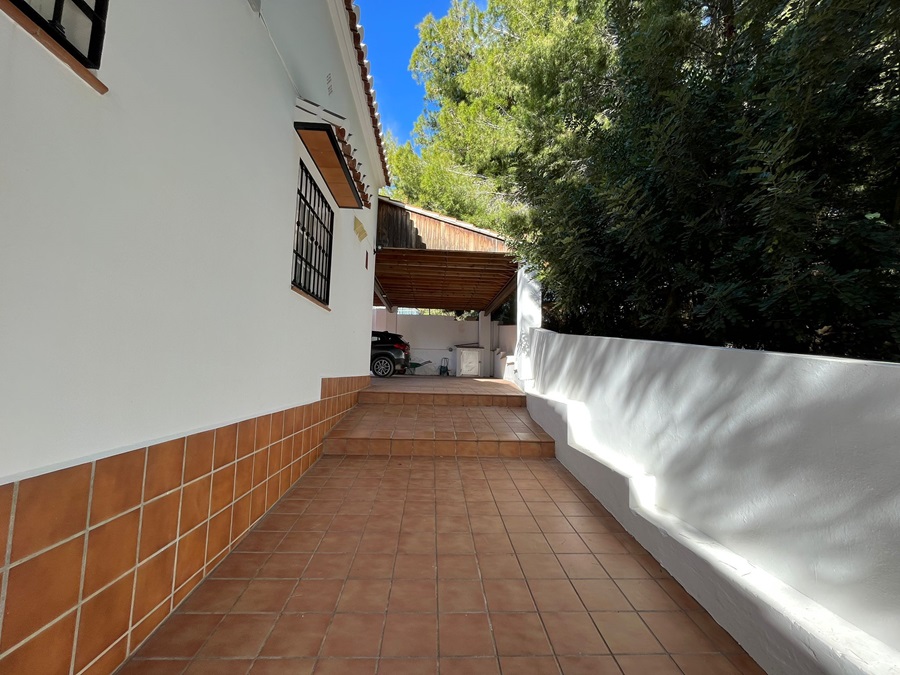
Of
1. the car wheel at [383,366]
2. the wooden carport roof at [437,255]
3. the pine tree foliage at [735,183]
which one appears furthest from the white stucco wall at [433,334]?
the pine tree foliage at [735,183]

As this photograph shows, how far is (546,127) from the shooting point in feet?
19.1

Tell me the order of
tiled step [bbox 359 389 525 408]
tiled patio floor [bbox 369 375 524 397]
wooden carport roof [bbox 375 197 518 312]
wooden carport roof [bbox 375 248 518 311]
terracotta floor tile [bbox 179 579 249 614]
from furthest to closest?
1. wooden carport roof [bbox 375 248 518 311]
2. wooden carport roof [bbox 375 197 518 312]
3. tiled patio floor [bbox 369 375 524 397]
4. tiled step [bbox 359 389 525 408]
5. terracotta floor tile [bbox 179 579 249 614]

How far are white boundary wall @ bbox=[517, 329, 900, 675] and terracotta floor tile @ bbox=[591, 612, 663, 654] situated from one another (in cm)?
35

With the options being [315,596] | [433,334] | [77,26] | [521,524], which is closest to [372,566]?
[315,596]

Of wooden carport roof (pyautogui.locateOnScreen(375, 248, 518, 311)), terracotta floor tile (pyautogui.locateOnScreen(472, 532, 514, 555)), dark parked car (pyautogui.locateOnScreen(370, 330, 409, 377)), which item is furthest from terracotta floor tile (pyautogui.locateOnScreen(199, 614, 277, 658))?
dark parked car (pyautogui.locateOnScreen(370, 330, 409, 377))

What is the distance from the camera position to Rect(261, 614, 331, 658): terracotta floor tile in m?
1.64

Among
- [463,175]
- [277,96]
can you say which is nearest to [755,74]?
[277,96]

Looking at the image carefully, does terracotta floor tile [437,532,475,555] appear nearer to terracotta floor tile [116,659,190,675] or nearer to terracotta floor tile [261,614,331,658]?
terracotta floor tile [261,614,331,658]

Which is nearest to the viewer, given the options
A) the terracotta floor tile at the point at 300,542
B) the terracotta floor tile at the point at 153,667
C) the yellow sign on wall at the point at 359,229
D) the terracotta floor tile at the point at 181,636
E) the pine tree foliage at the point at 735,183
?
the terracotta floor tile at the point at 153,667

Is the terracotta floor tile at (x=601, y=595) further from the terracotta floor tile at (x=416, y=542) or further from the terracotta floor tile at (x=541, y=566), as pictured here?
the terracotta floor tile at (x=416, y=542)

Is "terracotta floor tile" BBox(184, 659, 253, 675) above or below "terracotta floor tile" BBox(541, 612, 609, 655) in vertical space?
below

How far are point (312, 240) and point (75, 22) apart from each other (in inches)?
106

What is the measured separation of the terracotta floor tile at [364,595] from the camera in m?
1.91

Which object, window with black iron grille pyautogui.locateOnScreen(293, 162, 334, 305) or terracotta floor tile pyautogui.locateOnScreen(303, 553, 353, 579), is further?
window with black iron grille pyautogui.locateOnScreen(293, 162, 334, 305)
